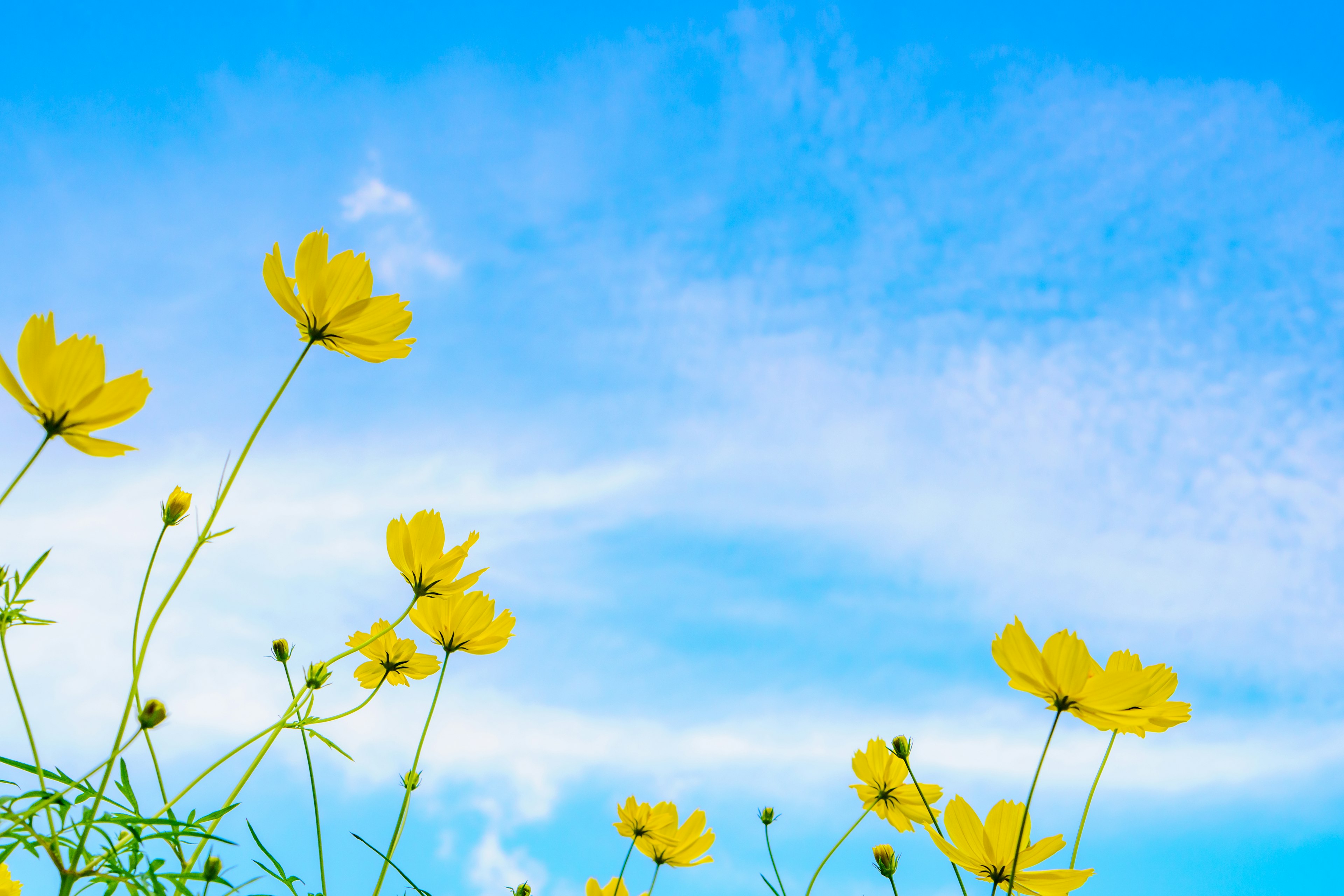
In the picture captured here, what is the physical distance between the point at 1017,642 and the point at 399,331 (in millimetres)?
724

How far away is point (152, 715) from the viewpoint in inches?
30.5

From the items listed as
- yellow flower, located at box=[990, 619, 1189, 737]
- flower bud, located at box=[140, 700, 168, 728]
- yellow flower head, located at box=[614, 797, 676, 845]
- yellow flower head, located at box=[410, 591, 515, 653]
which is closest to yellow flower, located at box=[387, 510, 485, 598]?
yellow flower head, located at box=[410, 591, 515, 653]

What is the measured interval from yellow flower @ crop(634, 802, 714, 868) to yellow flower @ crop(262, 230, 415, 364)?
1103 mm

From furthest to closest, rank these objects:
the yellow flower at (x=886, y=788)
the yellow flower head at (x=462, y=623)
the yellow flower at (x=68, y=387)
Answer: the yellow flower at (x=886, y=788) < the yellow flower head at (x=462, y=623) < the yellow flower at (x=68, y=387)

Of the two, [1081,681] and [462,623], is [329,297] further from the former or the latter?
[1081,681]

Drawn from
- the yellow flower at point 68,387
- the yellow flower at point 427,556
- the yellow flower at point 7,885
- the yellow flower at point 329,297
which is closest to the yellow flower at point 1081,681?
the yellow flower at point 427,556

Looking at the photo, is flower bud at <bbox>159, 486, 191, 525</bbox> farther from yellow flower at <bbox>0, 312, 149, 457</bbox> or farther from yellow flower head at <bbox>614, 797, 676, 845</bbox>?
yellow flower head at <bbox>614, 797, 676, 845</bbox>

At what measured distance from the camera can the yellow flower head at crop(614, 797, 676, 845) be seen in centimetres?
160

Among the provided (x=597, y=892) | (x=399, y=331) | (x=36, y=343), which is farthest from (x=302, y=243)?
(x=597, y=892)

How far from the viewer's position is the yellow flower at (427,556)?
0.95m

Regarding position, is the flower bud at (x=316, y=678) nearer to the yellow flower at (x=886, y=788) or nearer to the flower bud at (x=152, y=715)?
the flower bud at (x=152, y=715)

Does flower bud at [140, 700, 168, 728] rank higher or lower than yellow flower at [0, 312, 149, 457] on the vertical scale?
lower

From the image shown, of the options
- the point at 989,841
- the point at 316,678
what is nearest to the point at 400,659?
the point at 316,678

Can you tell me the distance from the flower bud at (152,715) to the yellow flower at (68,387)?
0.23 metres
